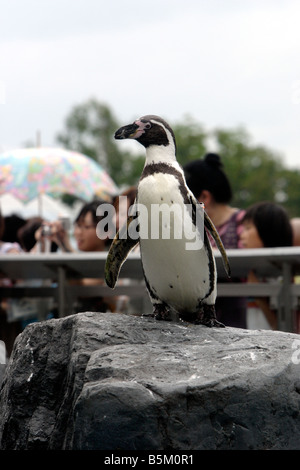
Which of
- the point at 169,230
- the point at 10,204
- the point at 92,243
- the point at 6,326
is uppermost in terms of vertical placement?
the point at 10,204

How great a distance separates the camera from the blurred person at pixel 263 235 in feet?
20.2

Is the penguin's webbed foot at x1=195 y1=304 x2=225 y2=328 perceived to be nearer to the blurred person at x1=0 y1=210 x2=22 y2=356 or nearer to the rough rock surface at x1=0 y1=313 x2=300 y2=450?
the rough rock surface at x1=0 y1=313 x2=300 y2=450

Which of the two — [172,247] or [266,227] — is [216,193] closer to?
[266,227]

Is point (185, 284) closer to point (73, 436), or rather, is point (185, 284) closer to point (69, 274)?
point (73, 436)

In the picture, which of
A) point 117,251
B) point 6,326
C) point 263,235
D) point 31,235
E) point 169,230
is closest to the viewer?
point 169,230

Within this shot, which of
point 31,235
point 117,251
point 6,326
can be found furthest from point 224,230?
point 31,235

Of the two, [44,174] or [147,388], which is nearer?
[147,388]

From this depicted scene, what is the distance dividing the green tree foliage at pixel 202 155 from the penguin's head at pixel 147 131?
152ft

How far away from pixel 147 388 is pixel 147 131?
50.3 inches

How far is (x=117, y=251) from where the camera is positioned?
4.02 meters

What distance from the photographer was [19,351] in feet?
11.9
